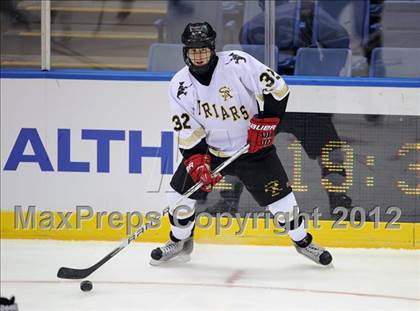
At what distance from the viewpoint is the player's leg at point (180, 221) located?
476cm

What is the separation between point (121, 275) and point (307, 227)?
1.01 meters

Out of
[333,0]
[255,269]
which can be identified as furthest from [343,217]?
[333,0]

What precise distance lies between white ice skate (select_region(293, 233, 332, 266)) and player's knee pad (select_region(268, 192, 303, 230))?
89mm

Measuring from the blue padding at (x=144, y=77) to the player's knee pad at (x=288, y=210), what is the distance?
65cm

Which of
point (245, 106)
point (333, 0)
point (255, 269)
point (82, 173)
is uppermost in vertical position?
point (333, 0)

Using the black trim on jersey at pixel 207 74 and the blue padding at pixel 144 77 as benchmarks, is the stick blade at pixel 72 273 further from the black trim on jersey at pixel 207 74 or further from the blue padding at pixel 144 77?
the blue padding at pixel 144 77

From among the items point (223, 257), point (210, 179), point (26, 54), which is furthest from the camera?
point (26, 54)

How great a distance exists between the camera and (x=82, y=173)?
17.4 ft

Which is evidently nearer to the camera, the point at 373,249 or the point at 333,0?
the point at 373,249

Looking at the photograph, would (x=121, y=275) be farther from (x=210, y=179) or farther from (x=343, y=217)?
(x=343, y=217)

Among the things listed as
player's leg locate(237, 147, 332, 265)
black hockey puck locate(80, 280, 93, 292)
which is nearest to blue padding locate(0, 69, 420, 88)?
player's leg locate(237, 147, 332, 265)

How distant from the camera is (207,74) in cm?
459

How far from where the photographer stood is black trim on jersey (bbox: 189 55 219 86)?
4.57 meters

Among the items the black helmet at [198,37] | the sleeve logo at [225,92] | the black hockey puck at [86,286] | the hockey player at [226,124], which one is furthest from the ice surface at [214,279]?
the black helmet at [198,37]
